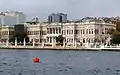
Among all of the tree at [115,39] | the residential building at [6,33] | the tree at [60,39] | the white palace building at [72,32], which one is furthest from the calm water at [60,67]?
the residential building at [6,33]

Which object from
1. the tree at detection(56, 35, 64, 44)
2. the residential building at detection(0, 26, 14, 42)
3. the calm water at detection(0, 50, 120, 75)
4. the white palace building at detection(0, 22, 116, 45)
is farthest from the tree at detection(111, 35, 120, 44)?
the calm water at detection(0, 50, 120, 75)

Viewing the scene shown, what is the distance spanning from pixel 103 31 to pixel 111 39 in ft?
47.4

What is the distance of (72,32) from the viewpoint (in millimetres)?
139750

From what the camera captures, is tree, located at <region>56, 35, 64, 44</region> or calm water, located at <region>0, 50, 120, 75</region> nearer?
calm water, located at <region>0, 50, 120, 75</region>

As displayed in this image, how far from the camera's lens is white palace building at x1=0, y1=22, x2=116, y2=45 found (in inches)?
5207

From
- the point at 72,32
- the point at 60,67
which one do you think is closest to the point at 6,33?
the point at 72,32

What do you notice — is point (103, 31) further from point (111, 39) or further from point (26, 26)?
point (26, 26)

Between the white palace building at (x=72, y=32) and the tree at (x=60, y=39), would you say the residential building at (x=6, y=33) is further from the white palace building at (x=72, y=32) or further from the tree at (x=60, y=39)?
the tree at (x=60, y=39)

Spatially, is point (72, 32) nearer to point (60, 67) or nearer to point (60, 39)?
point (60, 39)

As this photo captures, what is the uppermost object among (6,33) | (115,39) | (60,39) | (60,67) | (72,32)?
(6,33)

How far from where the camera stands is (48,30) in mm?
147375

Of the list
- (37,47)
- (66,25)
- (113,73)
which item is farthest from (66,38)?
(113,73)

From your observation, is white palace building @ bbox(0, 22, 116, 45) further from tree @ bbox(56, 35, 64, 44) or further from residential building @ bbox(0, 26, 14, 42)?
tree @ bbox(56, 35, 64, 44)

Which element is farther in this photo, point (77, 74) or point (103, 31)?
point (103, 31)
